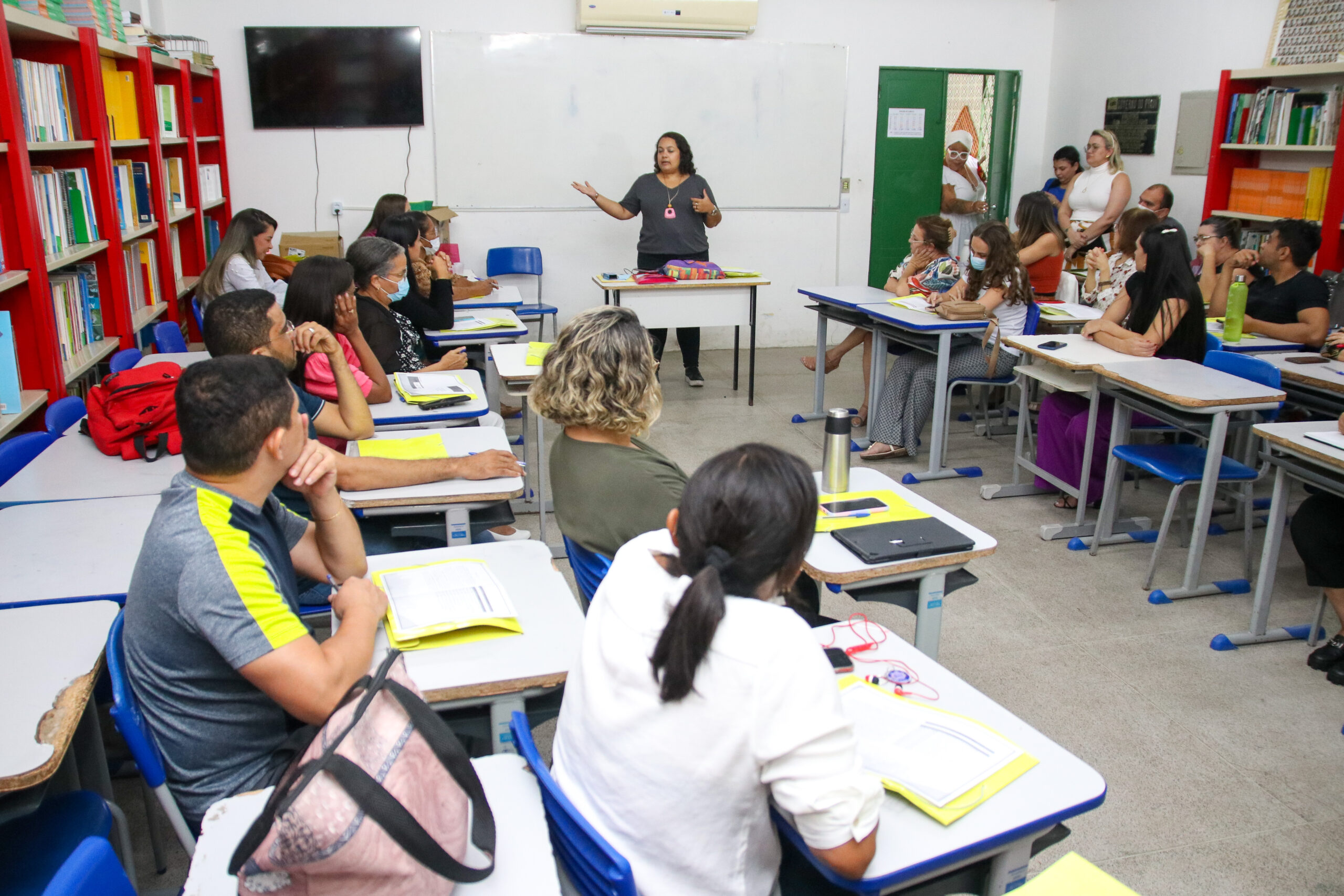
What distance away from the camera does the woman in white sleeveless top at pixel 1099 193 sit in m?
6.77

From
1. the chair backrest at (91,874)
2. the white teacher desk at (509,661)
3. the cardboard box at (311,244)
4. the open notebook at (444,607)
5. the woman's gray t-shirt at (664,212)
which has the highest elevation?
the woman's gray t-shirt at (664,212)

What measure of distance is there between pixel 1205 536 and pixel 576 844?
9.70 ft

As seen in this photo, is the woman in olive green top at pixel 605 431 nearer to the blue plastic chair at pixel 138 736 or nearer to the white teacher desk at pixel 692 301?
the blue plastic chair at pixel 138 736

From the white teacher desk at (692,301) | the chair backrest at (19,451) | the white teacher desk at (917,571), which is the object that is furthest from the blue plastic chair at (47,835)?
the white teacher desk at (692,301)

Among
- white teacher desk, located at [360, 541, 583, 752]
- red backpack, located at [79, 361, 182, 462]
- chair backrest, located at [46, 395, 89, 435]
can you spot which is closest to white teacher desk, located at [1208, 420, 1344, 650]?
white teacher desk, located at [360, 541, 583, 752]

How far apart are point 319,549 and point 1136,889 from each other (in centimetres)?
185

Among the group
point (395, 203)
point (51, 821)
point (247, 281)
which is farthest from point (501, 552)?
point (395, 203)

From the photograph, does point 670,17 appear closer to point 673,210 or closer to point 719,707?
point 673,210

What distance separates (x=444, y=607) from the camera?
5.71ft

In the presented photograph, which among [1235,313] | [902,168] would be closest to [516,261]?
[902,168]

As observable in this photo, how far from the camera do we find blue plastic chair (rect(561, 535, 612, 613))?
6.31 feet

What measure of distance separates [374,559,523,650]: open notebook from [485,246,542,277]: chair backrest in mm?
4901

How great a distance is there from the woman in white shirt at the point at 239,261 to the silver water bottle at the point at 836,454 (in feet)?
11.0

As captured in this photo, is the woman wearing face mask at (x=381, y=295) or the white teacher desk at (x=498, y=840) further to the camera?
the woman wearing face mask at (x=381, y=295)
